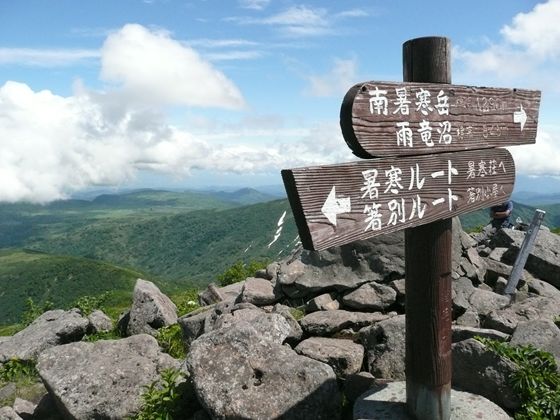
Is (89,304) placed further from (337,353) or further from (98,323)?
(337,353)

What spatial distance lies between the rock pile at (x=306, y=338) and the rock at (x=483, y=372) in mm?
18

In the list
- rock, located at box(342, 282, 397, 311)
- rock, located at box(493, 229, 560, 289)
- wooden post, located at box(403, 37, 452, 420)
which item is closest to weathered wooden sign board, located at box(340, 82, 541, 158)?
wooden post, located at box(403, 37, 452, 420)

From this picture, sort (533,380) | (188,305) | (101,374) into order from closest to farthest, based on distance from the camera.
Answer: (533,380), (101,374), (188,305)

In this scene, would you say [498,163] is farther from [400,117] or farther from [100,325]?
[100,325]

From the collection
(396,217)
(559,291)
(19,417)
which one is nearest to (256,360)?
(396,217)

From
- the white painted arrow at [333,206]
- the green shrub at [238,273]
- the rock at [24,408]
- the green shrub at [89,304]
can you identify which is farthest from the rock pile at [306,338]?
the green shrub at [238,273]

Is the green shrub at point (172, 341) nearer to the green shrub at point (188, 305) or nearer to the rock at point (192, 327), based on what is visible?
the rock at point (192, 327)

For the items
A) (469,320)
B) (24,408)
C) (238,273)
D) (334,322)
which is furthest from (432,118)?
(238,273)

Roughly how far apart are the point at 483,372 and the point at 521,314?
406 centimetres

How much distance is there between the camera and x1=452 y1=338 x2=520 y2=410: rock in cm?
805

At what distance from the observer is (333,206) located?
205 inches

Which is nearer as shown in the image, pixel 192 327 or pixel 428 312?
pixel 428 312

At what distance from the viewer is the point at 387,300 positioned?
12.2 meters

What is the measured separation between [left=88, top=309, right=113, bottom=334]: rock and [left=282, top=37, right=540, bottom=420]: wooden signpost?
12.0 m
